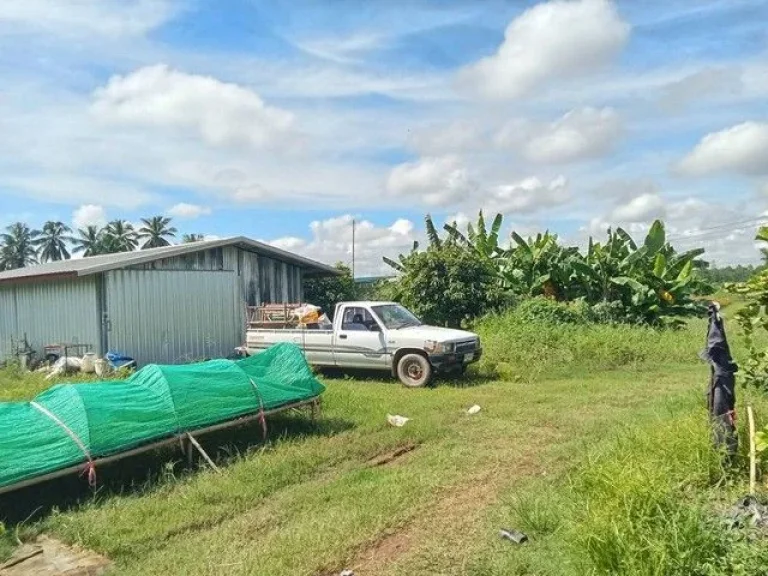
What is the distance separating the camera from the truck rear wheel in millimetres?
13000

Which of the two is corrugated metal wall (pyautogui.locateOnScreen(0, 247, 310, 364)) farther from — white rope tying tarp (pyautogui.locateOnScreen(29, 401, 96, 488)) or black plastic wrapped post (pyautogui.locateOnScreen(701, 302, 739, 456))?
black plastic wrapped post (pyautogui.locateOnScreen(701, 302, 739, 456))

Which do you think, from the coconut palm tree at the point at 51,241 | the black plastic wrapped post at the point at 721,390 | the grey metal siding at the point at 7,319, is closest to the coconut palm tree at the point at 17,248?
the coconut palm tree at the point at 51,241

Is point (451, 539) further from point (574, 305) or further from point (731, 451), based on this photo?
point (574, 305)

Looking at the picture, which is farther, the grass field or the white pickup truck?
the white pickup truck

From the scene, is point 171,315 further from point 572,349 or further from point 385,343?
point 572,349

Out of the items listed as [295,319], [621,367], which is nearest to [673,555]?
[621,367]

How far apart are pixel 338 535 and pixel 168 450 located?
375 centimetres

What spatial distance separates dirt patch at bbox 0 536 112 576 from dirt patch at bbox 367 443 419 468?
3.15m

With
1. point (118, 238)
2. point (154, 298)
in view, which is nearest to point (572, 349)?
point (154, 298)

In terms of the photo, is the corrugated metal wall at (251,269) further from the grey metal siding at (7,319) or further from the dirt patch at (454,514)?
the dirt patch at (454,514)

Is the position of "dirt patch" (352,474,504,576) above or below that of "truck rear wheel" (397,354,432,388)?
below

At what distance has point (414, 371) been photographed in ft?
43.5

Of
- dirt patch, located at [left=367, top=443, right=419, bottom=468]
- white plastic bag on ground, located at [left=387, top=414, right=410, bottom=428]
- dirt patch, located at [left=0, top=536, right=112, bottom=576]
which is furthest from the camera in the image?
white plastic bag on ground, located at [left=387, top=414, right=410, bottom=428]

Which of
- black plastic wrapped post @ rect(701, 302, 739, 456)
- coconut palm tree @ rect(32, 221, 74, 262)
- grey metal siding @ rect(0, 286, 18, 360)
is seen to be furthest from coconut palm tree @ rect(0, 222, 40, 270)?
black plastic wrapped post @ rect(701, 302, 739, 456)
